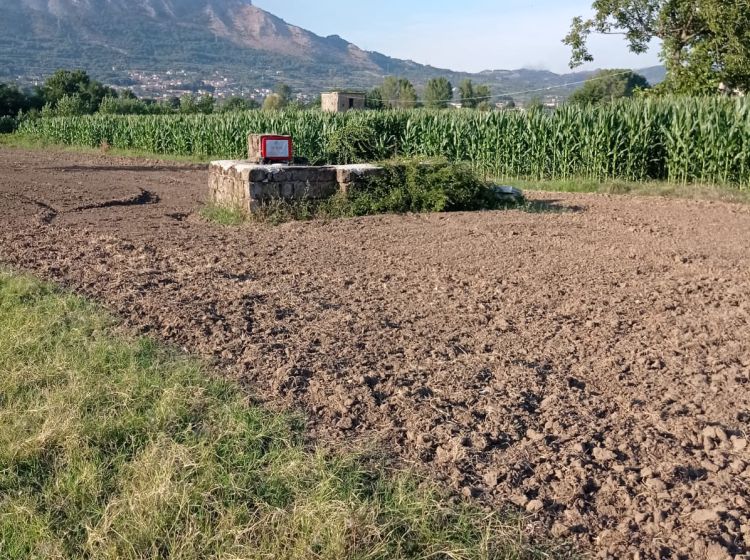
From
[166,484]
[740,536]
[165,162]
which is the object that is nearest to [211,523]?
[166,484]

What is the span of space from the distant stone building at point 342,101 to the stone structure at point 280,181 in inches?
694

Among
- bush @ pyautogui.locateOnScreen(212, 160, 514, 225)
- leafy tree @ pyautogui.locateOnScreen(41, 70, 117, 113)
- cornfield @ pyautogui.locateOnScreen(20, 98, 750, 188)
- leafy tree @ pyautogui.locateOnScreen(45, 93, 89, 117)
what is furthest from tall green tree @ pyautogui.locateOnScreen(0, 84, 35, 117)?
bush @ pyautogui.locateOnScreen(212, 160, 514, 225)

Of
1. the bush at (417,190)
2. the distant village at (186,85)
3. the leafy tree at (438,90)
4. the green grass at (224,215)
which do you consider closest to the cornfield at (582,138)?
the bush at (417,190)

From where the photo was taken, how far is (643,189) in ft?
47.9

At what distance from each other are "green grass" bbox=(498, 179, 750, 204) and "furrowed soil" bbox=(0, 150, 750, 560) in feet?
10.7

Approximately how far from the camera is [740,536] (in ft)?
9.34

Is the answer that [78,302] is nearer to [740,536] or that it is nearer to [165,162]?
[740,536]

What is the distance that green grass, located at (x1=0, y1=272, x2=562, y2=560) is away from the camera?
273cm

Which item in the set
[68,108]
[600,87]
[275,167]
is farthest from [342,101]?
[600,87]

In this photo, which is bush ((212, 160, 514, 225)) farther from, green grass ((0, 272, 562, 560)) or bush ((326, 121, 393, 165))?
green grass ((0, 272, 562, 560))

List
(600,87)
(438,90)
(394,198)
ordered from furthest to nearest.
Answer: (438,90) → (600,87) → (394,198)

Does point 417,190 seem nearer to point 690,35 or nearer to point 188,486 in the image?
point 188,486

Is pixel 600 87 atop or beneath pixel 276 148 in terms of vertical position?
atop

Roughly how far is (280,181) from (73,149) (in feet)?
86.6
